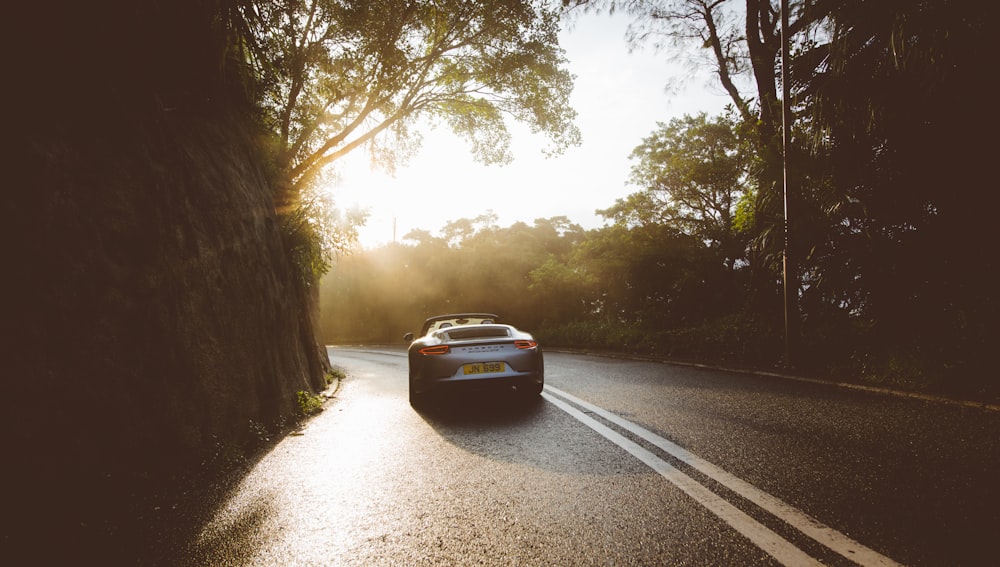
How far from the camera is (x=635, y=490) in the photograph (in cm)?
344

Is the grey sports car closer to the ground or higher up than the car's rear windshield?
closer to the ground

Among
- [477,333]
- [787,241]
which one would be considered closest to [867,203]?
[787,241]

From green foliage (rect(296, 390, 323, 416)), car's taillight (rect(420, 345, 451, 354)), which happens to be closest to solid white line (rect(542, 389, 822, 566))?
car's taillight (rect(420, 345, 451, 354))

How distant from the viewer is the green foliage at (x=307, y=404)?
24.6ft

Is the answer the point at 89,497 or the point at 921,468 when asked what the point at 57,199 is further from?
the point at 921,468

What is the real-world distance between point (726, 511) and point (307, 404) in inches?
245

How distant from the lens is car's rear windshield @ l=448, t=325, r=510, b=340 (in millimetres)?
7684

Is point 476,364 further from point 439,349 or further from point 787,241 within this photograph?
point 787,241

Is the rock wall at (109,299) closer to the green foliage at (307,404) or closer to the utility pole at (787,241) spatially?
the green foliage at (307,404)

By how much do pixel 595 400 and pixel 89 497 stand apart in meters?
5.54

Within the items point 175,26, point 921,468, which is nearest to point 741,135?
point 921,468

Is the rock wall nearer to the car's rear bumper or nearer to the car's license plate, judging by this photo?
the car's rear bumper

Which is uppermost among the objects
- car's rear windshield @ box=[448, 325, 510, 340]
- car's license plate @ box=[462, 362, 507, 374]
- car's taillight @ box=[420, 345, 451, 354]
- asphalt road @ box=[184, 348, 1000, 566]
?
car's rear windshield @ box=[448, 325, 510, 340]

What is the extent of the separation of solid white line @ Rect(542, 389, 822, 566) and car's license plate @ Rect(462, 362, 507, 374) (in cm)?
235
